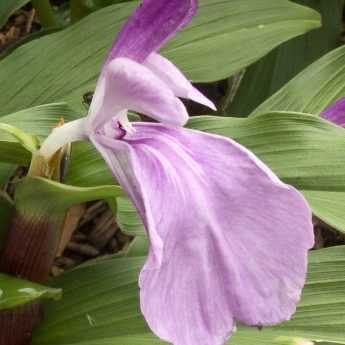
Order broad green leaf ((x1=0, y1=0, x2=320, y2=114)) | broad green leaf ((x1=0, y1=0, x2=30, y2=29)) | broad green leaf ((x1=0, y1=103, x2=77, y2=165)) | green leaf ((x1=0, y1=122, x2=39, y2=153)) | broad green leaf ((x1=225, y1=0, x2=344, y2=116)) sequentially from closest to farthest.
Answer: green leaf ((x1=0, y1=122, x2=39, y2=153)) < broad green leaf ((x1=0, y1=103, x2=77, y2=165)) < broad green leaf ((x1=0, y1=0, x2=320, y2=114)) < broad green leaf ((x1=0, y1=0, x2=30, y2=29)) < broad green leaf ((x1=225, y1=0, x2=344, y2=116))

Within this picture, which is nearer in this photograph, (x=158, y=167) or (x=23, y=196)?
(x=158, y=167)

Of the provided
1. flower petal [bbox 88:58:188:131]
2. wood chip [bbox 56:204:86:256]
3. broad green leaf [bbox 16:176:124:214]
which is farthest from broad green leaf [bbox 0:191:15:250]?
wood chip [bbox 56:204:86:256]

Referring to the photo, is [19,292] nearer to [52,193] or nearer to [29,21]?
[52,193]

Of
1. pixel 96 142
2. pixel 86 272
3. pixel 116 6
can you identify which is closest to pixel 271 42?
pixel 116 6

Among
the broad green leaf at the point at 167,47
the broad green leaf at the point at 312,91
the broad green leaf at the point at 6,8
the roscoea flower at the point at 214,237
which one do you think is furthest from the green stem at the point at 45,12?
the roscoea flower at the point at 214,237

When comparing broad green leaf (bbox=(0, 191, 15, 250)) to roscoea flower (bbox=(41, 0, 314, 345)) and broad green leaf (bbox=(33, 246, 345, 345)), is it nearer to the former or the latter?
broad green leaf (bbox=(33, 246, 345, 345))

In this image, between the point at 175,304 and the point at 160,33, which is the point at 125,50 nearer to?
the point at 160,33
